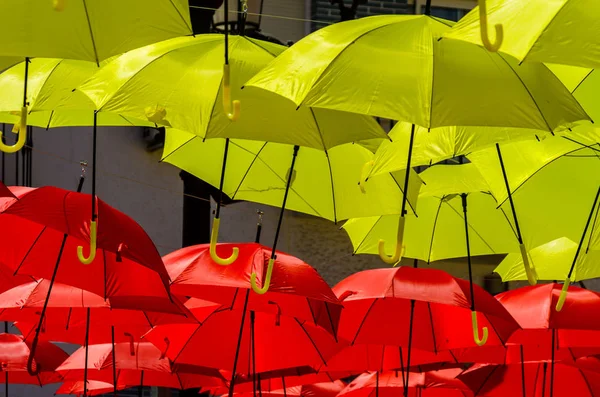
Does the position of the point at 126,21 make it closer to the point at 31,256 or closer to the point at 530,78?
the point at 530,78

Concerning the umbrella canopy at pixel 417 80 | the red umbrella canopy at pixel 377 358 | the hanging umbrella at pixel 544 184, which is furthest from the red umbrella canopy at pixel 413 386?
the umbrella canopy at pixel 417 80

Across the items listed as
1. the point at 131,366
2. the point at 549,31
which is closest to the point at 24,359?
the point at 131,366

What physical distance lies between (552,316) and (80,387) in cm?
436

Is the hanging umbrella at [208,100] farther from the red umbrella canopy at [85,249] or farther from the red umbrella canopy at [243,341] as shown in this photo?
the red umbrella canopy at [243,341]

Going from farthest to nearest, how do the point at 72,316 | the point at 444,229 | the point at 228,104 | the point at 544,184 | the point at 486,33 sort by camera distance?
the point at 444,229 < the point at 72,316 < the point at 544,184 < the point at 228,104 < the point at 486,33

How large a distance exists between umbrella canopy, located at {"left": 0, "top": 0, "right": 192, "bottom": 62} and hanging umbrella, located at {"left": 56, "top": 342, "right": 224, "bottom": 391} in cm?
492

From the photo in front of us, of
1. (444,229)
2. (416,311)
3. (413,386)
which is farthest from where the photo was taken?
(413,386)

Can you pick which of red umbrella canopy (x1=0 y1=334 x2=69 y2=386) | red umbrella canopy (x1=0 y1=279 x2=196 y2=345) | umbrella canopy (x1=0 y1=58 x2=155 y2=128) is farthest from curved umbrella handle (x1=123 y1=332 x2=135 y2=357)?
umbrella canopy (x1=0 y1=58 x2=155 y2=128)

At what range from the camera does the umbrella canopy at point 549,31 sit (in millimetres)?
5574

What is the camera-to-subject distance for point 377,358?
456 inches

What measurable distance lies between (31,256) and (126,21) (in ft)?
12.2

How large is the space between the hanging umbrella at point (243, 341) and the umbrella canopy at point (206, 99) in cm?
302

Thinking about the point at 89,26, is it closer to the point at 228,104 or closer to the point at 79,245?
the point at 228,104

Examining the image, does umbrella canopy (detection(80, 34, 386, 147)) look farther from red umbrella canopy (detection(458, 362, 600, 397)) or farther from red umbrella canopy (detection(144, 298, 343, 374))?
red umbrella canopy (detection(458, 362, 600, 397))
